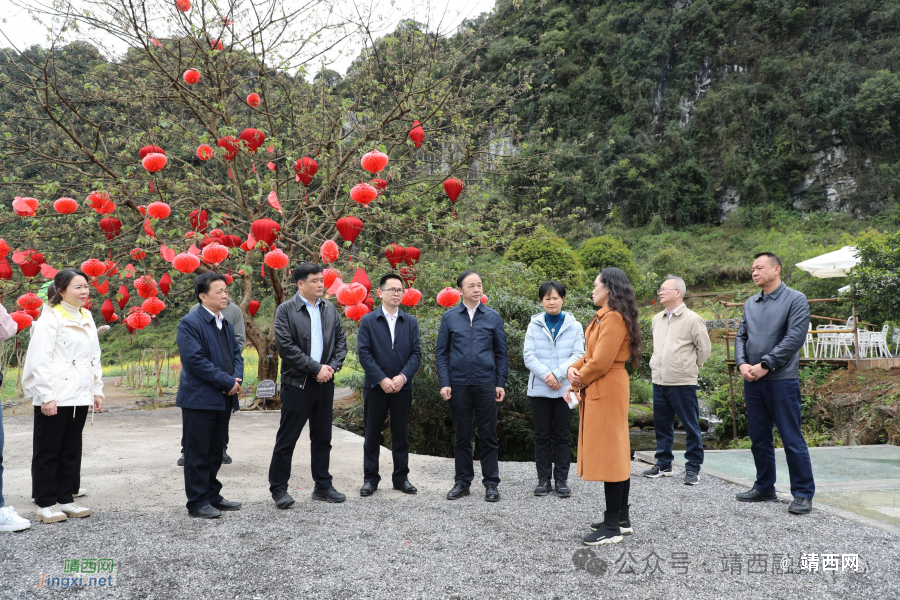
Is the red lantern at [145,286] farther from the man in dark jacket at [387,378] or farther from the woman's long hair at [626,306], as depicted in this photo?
the woman's long hair at [626,306]

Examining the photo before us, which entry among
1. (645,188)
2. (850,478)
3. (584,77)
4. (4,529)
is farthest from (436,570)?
(584,77)

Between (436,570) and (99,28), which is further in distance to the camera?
(99,28)

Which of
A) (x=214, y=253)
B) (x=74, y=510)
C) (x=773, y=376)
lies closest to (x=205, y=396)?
(x=74, y=510)

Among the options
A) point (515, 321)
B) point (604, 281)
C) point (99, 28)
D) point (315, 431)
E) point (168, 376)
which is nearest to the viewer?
point (604, 281)

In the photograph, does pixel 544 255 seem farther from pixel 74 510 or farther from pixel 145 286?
pixel 74 510

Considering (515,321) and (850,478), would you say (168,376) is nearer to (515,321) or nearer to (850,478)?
(515,321)

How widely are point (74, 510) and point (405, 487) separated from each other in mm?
2016

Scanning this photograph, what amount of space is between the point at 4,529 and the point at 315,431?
171 cm

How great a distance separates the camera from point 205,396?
3.24 metres

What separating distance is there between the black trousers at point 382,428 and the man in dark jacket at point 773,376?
2299 millimetres

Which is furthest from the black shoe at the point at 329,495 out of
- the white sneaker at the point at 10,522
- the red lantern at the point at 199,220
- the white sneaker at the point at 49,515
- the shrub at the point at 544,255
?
the shrub at the point at 544,255

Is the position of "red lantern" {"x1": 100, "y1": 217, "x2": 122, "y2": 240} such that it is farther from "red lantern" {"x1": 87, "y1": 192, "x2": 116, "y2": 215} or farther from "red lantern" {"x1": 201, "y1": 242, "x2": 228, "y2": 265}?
"red lantern" {"x1": 201, "y1": 242, "x2": 228, "y2": 265}

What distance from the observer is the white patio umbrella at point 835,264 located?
10289mm

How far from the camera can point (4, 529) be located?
2943 mm
